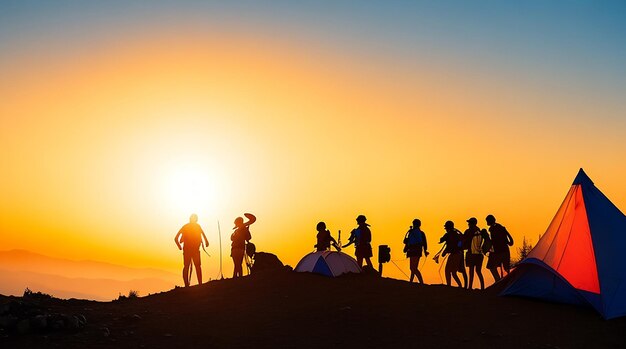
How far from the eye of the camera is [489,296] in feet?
60.5

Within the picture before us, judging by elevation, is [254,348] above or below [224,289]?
below

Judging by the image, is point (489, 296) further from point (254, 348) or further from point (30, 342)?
point (30, 342)

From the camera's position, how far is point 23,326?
14.4 meters

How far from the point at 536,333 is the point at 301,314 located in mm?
5835

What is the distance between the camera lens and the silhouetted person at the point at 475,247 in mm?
20016

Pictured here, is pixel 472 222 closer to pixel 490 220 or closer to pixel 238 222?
pixel 490 220

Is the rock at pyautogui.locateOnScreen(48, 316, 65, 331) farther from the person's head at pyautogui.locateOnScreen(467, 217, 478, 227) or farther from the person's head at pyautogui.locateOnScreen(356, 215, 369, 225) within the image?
the person's head at pyautogui.locateOnScreen(467, 217, 478, 227)

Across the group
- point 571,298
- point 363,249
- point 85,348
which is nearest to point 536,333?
point 571,298

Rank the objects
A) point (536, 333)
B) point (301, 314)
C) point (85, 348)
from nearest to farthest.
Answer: point (85, 348), point (536, 333), point (301, 314)

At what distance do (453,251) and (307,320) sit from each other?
6.79 metres

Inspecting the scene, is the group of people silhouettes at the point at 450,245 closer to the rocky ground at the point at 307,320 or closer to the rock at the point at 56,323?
the rocky ground at the point at 307,320

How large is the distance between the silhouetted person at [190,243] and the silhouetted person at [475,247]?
8.83 m

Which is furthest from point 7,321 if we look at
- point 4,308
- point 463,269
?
point 463,269

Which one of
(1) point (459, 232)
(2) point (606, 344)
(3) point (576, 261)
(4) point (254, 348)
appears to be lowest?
(2) point (606, 344)
